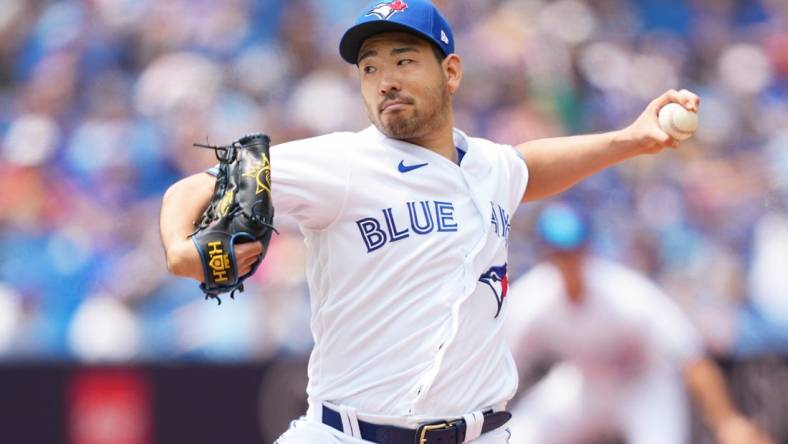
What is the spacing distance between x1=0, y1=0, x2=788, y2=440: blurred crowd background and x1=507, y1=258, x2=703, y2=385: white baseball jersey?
25.6 inches

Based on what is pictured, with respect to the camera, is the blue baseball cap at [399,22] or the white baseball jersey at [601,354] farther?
the white baseball jersey at [601,354]

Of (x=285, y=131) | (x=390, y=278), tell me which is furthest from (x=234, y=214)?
(x=285, y=131)

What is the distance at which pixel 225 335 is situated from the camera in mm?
7844

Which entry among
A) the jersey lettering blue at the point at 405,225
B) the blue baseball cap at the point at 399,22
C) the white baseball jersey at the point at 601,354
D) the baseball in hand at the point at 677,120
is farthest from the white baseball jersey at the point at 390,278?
the white baseball jersey at the point at 601,354

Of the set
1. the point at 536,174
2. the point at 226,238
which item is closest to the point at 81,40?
the point at 536,174

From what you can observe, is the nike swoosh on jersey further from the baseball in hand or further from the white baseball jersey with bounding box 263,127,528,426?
the baseball in hand

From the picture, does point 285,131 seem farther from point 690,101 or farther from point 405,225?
point 405,225

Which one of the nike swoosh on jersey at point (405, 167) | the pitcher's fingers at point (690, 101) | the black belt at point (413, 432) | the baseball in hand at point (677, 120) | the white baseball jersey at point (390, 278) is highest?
the pitcher's fingers at point (690, 101)

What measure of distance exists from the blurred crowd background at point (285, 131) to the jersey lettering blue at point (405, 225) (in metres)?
3.60

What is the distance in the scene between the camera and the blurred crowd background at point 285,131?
793 cm

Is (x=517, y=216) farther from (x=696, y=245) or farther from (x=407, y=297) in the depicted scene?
(x=407, y=297)

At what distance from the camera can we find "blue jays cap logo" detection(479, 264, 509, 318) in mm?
3873

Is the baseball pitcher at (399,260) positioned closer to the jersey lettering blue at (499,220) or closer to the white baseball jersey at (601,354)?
the jersey lettering blue at (499,220)

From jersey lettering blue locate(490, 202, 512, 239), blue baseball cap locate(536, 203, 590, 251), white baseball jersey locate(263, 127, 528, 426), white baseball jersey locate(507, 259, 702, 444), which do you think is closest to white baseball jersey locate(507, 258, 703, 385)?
white baseball jersey locate(507, 259, 702, 444)
